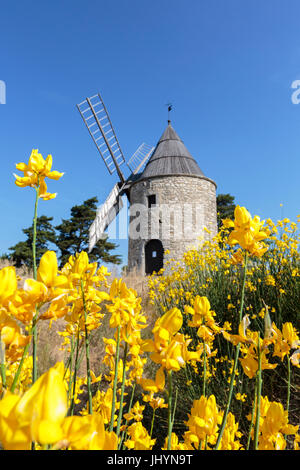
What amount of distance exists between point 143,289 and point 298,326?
5303 mm

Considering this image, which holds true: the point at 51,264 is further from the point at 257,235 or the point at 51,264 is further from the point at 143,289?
the point at 143,289

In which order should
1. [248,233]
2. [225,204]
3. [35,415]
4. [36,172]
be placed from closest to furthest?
[35,415], [248,233], [36,172], [225,204]

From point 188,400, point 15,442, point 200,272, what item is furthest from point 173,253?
point 15,442

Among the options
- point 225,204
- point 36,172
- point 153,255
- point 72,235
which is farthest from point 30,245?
point 36,172

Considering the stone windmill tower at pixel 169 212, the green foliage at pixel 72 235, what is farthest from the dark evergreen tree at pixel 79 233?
the stone windmill tower at pixel 169 212

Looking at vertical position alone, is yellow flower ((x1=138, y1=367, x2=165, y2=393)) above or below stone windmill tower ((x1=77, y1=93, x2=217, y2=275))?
below

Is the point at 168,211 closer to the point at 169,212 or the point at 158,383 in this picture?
the point at 169,212

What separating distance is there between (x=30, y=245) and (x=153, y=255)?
10656 mm

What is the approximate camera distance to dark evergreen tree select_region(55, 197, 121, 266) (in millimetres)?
21625

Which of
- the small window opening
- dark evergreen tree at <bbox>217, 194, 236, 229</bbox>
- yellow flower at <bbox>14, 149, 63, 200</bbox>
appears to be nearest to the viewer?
yellow flower at <bbox>14, 149, 63, 200</bbox>

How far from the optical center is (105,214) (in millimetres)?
18281

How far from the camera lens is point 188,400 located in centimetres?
355

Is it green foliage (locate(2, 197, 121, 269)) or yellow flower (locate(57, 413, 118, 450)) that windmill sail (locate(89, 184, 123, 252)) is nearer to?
green foliage (locate(2, 197, 121, 269))

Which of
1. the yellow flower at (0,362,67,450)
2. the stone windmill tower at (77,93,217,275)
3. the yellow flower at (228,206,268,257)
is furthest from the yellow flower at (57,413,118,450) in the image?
the stone windmill tower at (77,93,217,275)
